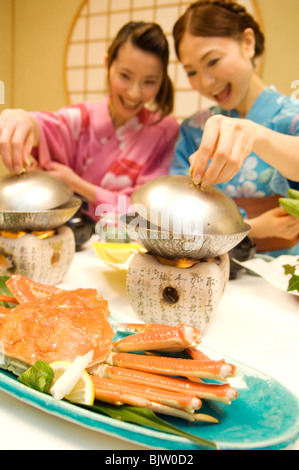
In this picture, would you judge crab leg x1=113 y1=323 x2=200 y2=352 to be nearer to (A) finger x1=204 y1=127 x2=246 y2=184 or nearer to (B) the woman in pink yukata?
(A) finger x1=204 y1=127 x2=246 y2=184

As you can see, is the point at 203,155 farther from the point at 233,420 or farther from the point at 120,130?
the point at 120,130

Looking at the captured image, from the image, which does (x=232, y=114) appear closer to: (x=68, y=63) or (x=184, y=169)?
(x=184, y=169)

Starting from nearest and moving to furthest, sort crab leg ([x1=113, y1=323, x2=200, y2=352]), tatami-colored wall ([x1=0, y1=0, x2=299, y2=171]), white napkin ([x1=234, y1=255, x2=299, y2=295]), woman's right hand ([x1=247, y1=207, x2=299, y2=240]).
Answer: crab leg ([x1=113, y1=323, x2=200, y2=352]) → white napkin ([x1=234, y1=255, x2=299, y2=295]) → woman's right hand ([x1=247, y1=207, x2=299, y2=240]) → tatami-colored wall ([x1=0, y1=0, x2=299, y2=171])

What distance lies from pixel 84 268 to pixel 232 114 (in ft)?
2.41

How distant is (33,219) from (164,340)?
373 mm

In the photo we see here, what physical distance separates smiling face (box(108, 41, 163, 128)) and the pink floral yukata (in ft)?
0.29

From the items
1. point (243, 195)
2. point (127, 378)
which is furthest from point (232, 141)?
point (243, 195)

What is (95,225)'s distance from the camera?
3.68 feet

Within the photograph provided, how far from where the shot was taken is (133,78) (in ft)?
4.50

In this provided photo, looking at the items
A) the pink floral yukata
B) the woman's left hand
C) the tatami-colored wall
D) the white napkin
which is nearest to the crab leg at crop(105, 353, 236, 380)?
the woman's left hand

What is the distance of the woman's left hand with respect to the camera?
59cm

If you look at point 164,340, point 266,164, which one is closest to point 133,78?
point 266,164

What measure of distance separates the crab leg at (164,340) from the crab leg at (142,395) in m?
0.06

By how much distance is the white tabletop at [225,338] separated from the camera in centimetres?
35
